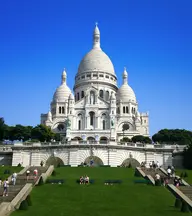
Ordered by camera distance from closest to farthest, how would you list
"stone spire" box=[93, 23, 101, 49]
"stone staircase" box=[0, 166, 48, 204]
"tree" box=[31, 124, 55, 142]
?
1. "stone staircase" box=[0, 166, 48, 204]
2. "tree" box=[31, 124, 55, 142]
3. "stone spire" box=[93, 23, 101, 49]

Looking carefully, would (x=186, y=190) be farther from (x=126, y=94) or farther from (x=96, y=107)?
(x=126, y=94)

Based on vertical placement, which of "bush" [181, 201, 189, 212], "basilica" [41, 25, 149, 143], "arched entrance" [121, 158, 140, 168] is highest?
"basilica" [41, 25, 149, 143]

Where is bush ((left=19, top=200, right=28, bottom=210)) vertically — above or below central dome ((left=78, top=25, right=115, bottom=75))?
below

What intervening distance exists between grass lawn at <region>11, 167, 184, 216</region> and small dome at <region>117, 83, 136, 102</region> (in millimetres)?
69759

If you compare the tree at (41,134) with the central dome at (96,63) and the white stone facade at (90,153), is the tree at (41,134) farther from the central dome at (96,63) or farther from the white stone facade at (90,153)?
the central dome at (96,63)

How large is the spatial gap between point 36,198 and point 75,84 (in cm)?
8475

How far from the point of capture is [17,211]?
21.2m

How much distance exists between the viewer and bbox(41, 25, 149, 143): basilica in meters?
86.9

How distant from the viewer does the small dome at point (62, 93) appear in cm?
10250

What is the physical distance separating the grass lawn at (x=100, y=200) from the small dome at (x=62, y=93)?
70432 mm

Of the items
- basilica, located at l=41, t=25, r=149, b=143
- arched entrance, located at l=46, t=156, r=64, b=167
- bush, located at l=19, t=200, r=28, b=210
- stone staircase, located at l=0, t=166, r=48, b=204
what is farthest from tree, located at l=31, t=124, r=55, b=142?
bush, located at l=19, t=200, r=28, b=210

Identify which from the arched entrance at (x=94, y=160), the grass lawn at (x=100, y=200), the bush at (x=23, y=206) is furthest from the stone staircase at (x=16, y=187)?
the arched entrance at (x=94, y=160)

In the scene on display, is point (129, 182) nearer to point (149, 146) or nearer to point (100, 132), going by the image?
point (149, 146)

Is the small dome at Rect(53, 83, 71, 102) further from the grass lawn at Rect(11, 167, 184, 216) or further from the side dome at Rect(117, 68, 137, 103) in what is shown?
the grass lawn at Rect(11, 167, 184, 216)
